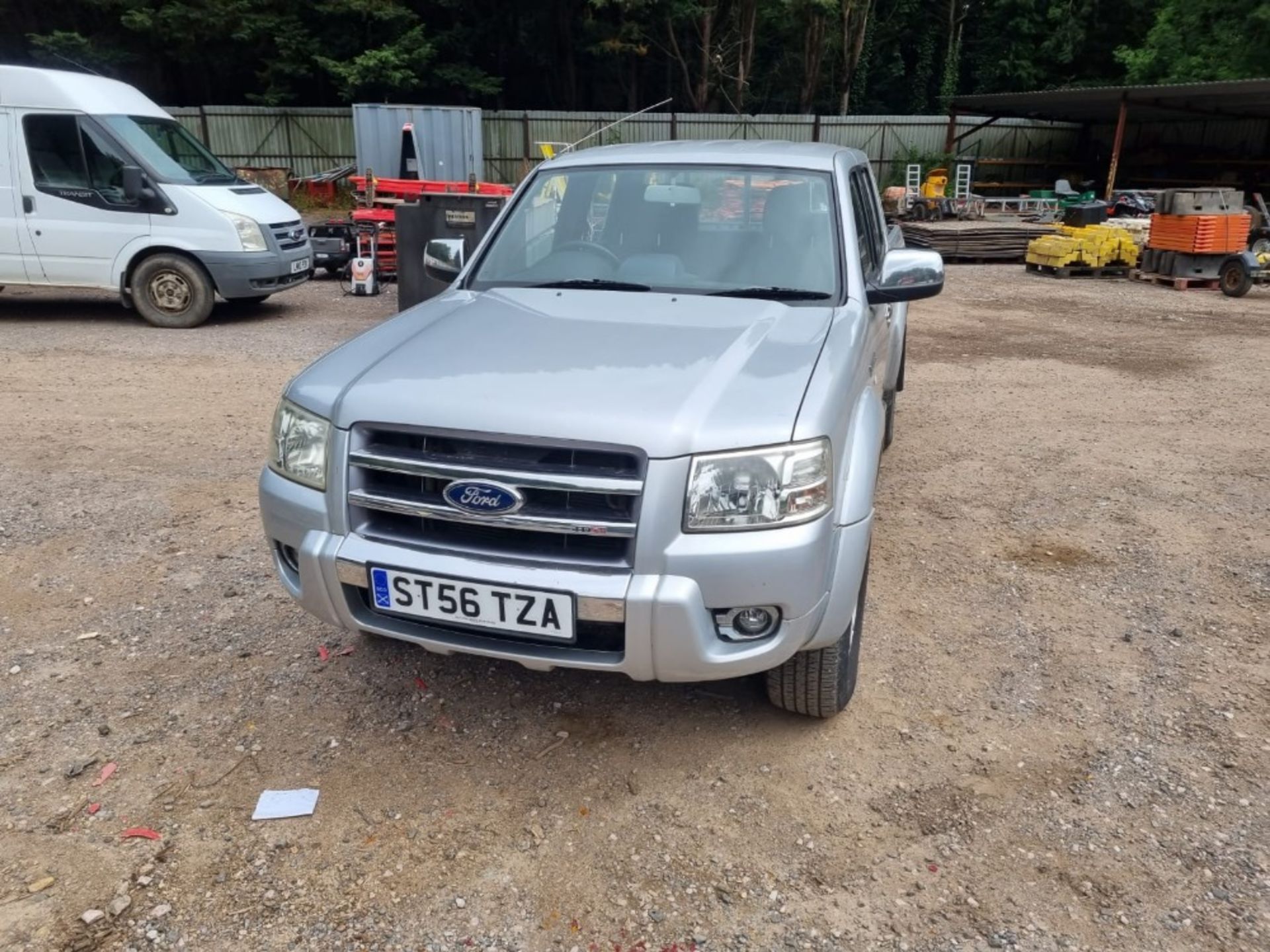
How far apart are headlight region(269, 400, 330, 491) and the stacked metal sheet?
15445 millimetres

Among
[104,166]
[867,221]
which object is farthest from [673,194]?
[104,166]

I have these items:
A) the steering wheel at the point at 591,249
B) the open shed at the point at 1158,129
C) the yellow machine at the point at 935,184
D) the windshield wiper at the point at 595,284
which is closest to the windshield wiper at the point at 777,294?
the windshield wiper at the point at 595,284

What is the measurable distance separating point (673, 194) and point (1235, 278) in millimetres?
12156

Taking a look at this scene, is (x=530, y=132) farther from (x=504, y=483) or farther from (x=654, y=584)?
(x=654, y=584)

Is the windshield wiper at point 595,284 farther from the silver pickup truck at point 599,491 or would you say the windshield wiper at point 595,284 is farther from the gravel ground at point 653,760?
the gravel ground at point 653,760

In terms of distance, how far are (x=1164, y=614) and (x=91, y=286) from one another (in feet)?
31.8

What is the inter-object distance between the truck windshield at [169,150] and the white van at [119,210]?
0.5 inches

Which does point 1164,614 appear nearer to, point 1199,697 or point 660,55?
point 1199,697

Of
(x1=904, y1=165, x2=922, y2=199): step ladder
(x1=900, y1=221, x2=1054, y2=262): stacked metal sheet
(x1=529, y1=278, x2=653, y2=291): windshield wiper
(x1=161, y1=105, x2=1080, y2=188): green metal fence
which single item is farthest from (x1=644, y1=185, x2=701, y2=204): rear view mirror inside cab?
(x1=904, y1=165, x2=922, y2=199): step ladder

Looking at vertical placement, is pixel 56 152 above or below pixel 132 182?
above

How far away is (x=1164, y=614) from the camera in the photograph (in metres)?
3.84

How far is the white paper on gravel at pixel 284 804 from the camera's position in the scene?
2.63 metres

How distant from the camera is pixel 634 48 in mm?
28047

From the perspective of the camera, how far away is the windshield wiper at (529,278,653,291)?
356 centimetres
